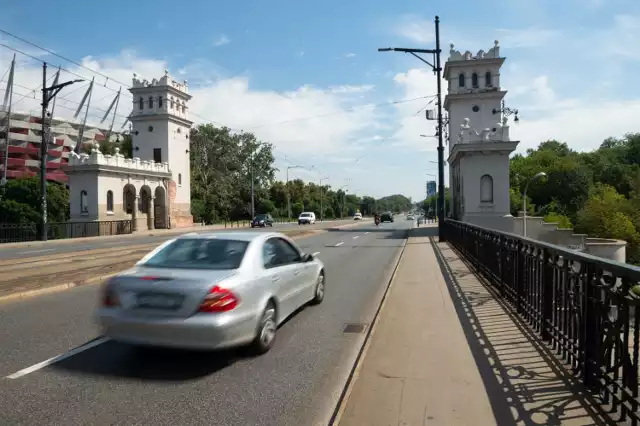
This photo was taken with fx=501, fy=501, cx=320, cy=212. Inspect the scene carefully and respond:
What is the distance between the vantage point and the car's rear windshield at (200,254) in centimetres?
606

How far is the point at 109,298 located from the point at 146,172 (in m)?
48.2

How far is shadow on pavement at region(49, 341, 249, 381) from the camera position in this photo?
5270 millimetres

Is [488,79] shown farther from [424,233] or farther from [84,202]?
[84,202]

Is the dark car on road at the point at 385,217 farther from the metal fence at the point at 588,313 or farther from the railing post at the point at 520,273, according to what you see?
the metal fence at the point at 588,313

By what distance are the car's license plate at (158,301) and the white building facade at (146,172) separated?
42350 millimetres

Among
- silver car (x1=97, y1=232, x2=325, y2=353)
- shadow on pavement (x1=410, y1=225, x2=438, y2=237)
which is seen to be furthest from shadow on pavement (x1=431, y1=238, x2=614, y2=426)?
shadow on pavement (x1=410, y1=225, x2=438, y2=237)

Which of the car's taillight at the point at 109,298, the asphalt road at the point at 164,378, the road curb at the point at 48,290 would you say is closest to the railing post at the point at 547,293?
the asphalt road at the point at 164,378

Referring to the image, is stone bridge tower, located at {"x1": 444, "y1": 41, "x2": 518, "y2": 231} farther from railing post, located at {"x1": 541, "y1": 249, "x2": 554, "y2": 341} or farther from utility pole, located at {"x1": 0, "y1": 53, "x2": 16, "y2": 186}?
utility pole, located at {"x1": 0, "y1": 53, "x2": 16, "y2": 186}

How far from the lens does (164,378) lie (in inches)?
202

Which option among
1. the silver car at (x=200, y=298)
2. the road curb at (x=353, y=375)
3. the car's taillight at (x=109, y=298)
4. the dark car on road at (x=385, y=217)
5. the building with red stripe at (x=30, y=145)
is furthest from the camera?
the building with red stripe at (x=30, y=145)

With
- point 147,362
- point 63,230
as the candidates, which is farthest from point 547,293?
point 63,230

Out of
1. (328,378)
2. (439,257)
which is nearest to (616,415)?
(328,378)

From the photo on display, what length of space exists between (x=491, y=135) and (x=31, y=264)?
26870 millimetres

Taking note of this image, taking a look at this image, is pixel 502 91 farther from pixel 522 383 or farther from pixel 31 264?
pixel 522 383
